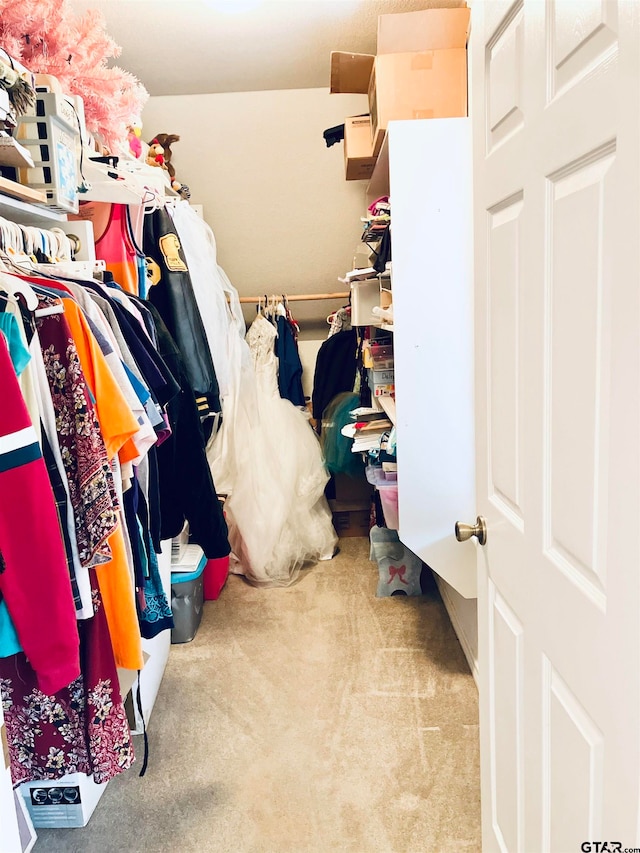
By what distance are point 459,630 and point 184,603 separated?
1126mm

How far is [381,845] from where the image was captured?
1581mm

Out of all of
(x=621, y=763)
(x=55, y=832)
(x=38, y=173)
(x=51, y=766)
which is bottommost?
(x=55, y=832)

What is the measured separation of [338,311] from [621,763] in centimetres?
328

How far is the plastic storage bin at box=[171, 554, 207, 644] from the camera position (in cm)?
258

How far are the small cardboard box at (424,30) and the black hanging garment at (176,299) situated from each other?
39.8 inches

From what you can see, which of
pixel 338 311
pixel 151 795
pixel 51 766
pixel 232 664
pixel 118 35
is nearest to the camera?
pixel 51 766

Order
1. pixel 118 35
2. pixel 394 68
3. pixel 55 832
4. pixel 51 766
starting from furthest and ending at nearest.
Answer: pixel 118 35
pixel 394 68
pixel 55 832
pixel 51 766

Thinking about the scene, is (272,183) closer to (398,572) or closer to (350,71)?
(350,71)

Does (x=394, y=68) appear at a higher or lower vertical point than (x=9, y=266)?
higher

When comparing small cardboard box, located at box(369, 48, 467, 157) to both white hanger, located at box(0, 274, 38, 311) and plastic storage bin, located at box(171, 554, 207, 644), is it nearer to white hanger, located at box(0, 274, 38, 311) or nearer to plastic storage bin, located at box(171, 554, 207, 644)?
white hanger, located at box(0, 274, 38, 311)

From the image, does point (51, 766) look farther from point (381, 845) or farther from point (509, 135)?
point (509, 135)

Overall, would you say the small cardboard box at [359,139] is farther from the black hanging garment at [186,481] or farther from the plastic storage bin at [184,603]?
the plastic storage bin at [184,603]

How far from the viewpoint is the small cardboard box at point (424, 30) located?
6.80 feet

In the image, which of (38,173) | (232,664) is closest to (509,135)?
(38,173)
